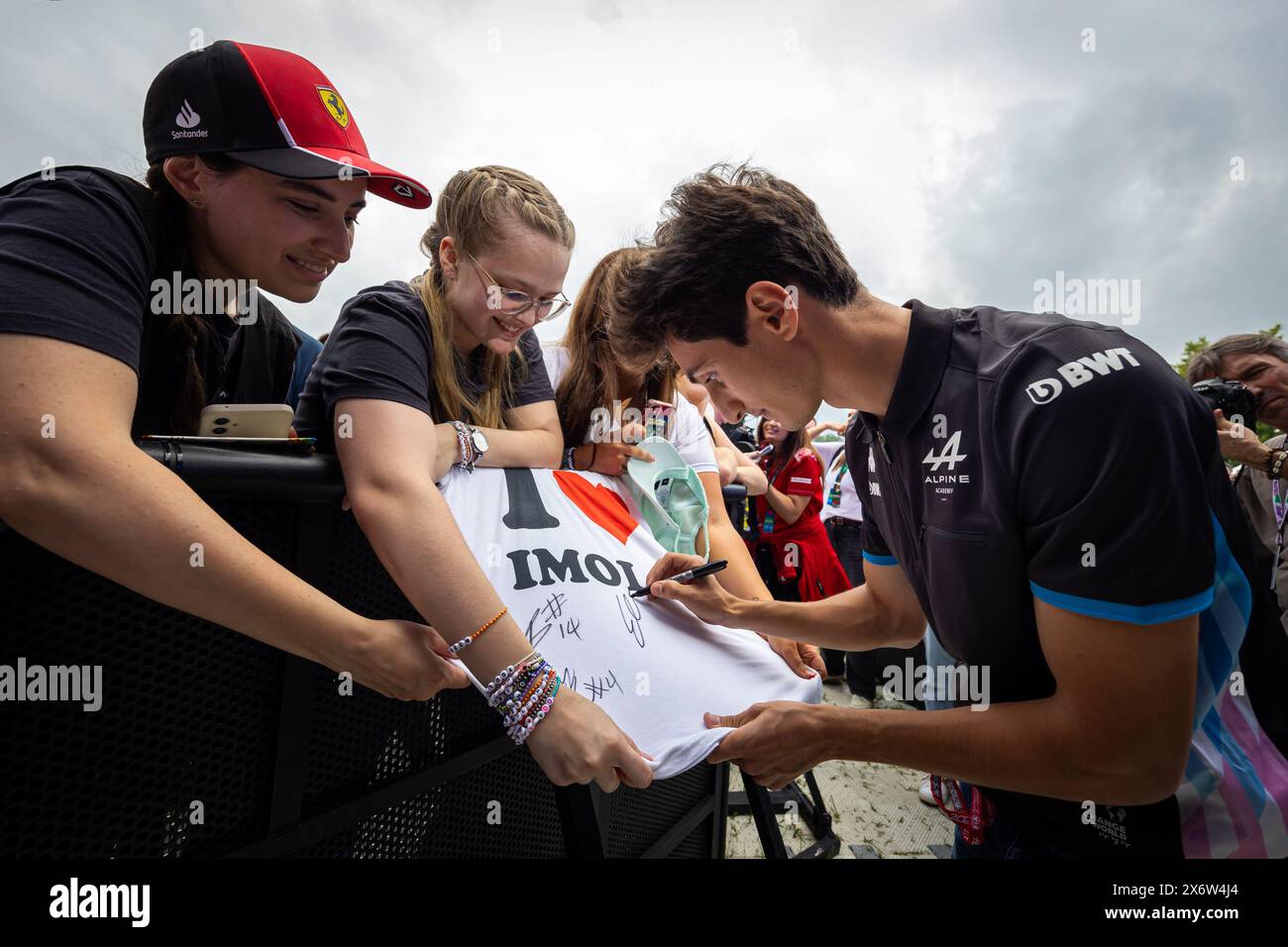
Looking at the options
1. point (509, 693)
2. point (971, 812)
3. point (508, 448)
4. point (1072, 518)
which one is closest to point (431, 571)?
point (509, 693)

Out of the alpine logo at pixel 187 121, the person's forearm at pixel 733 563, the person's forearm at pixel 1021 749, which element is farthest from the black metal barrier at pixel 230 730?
the person's forearm at pixel 733 563

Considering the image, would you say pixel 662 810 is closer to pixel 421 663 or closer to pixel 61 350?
pixel 421 663

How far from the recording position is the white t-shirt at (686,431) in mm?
2490

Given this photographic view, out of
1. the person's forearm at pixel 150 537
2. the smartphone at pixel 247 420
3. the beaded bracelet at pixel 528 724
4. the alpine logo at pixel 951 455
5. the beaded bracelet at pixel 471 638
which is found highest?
the smartphone at pixel 247 420

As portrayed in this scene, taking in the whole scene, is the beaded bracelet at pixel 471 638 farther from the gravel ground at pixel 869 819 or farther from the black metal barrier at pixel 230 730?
the gravel ground at pixel 869 819

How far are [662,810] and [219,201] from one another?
219cm

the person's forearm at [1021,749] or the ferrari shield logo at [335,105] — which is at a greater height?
the ferrari shield logo at [335,105]

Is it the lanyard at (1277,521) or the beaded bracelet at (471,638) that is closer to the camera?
the beaded bracelet at (471,638)

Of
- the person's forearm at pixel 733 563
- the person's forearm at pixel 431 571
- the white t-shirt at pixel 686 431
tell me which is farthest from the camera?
the white t-shirt at pixel 686 431

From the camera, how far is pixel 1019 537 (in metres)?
1.18

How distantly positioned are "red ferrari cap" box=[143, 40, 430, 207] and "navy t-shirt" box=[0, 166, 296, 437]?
179mm

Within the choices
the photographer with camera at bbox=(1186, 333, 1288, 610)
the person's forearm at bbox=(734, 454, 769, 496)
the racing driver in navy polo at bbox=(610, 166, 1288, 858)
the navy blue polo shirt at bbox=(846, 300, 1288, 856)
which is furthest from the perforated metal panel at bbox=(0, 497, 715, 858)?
the photographer with camera at bbox=(1186, 333, 1288, 610)

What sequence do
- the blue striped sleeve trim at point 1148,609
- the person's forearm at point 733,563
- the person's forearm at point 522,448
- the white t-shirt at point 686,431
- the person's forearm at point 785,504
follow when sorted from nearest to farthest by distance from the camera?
the blue striped sleeve trim at point 1148,609 < the person's forearm at point 522,448 < the person's forearm at point 733,563 < the white t-shirt at point 686,431 < the person's forearm at point 785,504

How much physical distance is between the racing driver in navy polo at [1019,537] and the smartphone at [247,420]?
91 centimetres
